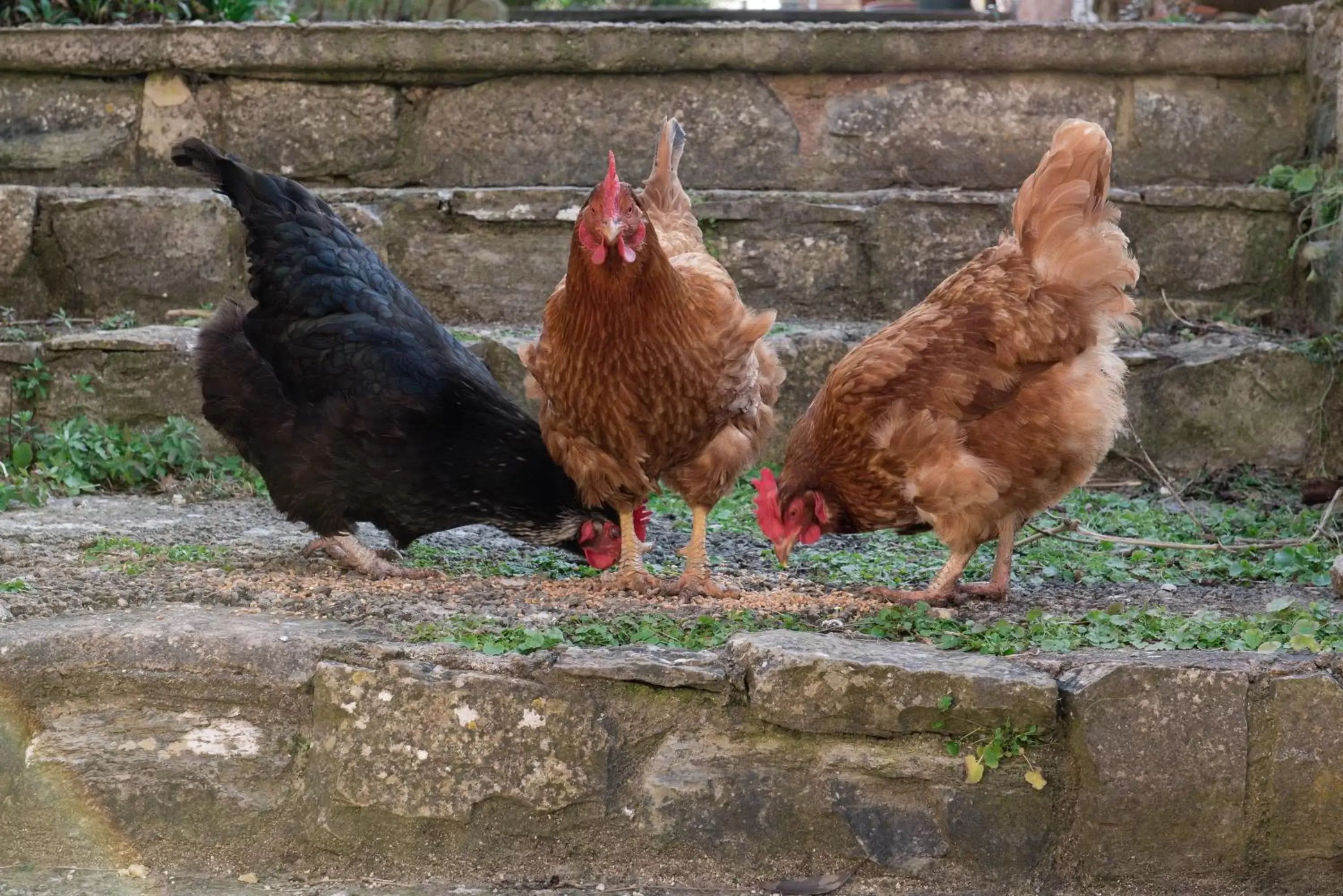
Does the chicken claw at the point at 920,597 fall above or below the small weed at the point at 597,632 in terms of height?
below

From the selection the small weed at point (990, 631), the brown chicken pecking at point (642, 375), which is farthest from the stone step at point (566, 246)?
the small weed at point (990, 631)

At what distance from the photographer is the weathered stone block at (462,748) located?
8.41 ft

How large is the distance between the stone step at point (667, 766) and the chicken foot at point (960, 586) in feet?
2.50

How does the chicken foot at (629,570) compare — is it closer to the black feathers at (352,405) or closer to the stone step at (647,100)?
the black feathers at (352,405)

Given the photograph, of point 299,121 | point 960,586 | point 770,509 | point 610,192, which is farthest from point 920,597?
point 299,121

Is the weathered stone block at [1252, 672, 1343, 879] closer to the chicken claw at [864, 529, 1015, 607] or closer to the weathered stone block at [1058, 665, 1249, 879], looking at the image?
the weathered stone block at [1058, 665, 1249, 879]

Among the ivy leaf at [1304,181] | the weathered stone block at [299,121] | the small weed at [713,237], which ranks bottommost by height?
the small weed at [713,237]

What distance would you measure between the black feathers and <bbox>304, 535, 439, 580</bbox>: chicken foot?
0.06m

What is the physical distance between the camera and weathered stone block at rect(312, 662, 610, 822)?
256cm

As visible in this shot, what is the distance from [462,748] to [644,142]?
11.8ft

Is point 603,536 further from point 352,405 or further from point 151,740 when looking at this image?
point 151,740

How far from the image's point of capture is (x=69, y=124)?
5617 mm

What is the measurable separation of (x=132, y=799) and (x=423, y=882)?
592 mm

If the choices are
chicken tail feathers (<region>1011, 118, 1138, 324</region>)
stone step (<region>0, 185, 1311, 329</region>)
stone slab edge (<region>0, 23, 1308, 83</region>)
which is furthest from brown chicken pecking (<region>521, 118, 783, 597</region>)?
stone slab edge (<region>0, 23, 1308, 83</region>)
